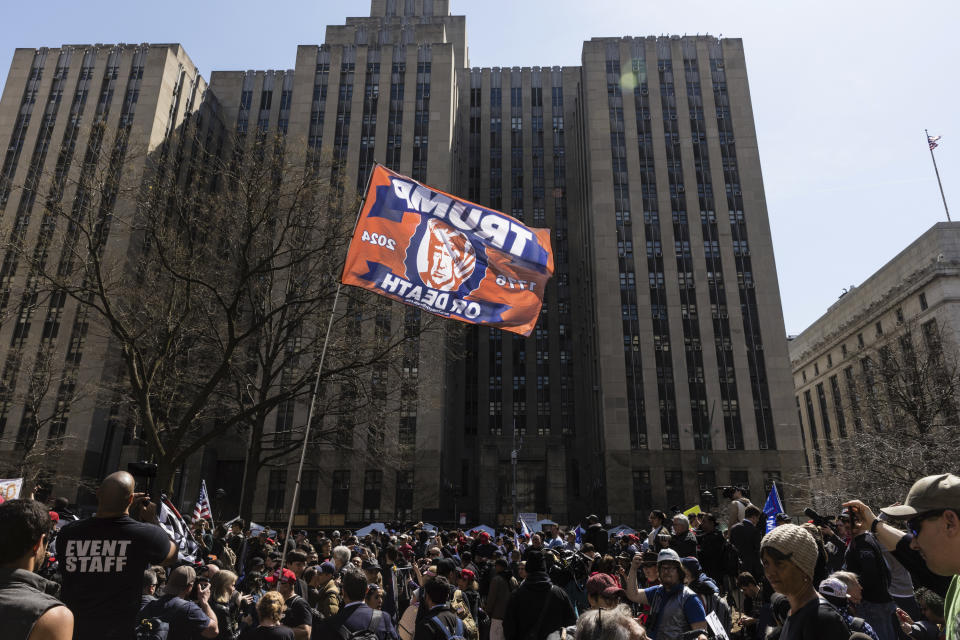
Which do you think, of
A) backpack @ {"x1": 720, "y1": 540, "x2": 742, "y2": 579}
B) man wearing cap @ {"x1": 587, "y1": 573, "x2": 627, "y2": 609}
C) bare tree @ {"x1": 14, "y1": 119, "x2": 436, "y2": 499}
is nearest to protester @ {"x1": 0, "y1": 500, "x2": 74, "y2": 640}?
man wearing cap @ {"x1": 587, "y1": 573, "x2": 627, "y2": 609}

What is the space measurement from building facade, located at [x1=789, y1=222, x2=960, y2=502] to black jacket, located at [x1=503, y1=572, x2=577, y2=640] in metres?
38.0

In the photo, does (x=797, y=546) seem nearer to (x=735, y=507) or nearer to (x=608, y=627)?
(x=608, y=627)

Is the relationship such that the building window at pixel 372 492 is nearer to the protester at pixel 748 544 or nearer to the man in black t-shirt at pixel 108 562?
the protester at pixel 748 544

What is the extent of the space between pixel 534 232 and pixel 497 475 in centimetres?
4951

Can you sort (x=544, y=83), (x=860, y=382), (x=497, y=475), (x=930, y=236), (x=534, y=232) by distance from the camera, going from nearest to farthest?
(x=534, y=232)
(x=860, y=382)
(x=497, y=475)
(x=930, y=236)
(x=544, y=83)

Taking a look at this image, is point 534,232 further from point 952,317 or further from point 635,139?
point 952,317

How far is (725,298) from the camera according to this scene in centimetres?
6462

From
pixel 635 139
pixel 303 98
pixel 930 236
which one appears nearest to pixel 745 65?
pixel 635 139

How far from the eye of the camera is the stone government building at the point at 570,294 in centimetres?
5788

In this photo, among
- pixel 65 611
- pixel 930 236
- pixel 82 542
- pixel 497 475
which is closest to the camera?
pixel 65 611

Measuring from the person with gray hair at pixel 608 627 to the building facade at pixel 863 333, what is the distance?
4117 centimetres

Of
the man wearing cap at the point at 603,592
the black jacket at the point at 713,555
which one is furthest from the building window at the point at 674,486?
the man wearing cap at the point at 603,592

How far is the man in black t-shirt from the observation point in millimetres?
4797

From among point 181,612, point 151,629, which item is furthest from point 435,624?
point 151,629
